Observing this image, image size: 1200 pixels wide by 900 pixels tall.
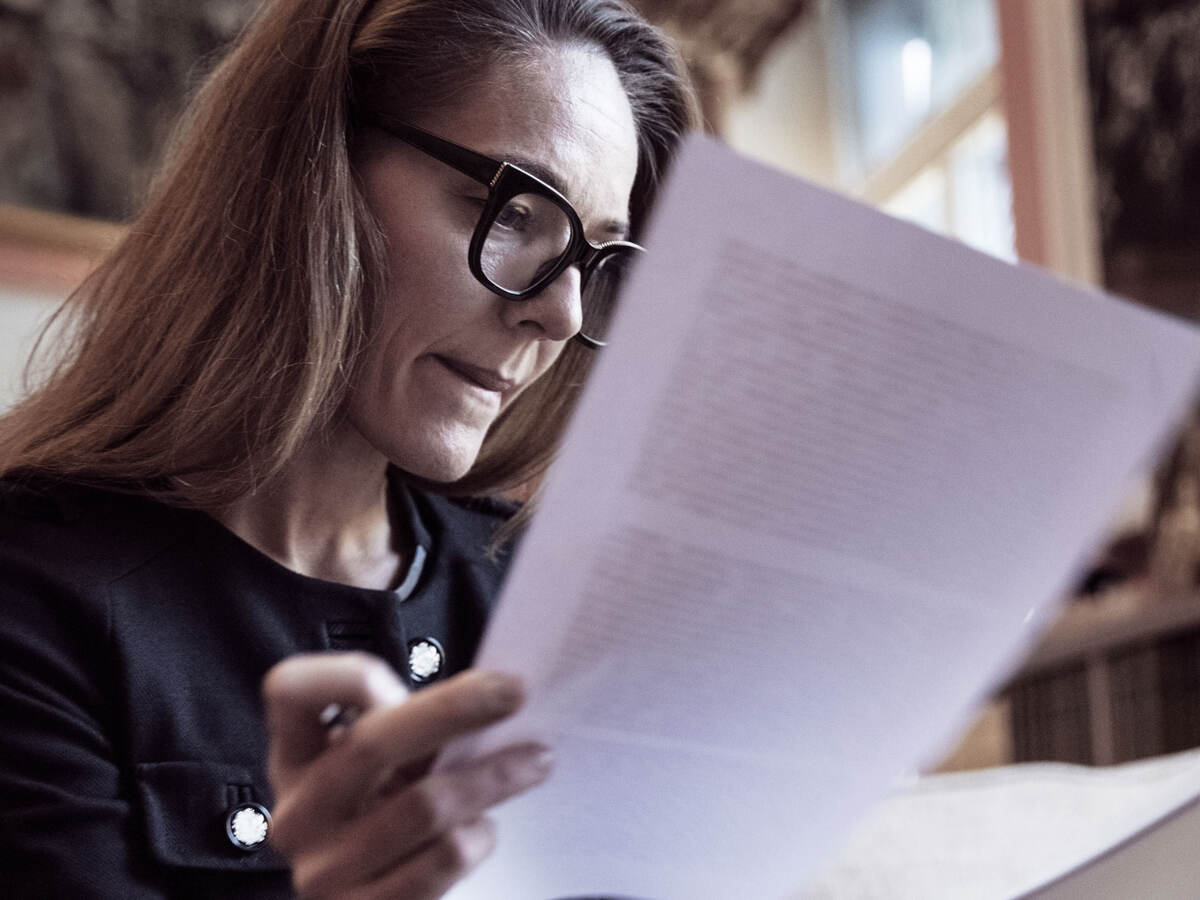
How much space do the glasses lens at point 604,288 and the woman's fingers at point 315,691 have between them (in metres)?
0.44

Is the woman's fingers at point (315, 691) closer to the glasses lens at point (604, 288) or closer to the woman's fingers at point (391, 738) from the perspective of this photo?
the woman's fingers at point (391, 738)

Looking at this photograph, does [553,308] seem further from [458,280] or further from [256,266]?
[256,266]

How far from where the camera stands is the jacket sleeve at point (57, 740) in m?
0.72

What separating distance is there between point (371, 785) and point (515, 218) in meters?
0.45

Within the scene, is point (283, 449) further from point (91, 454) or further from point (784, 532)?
point (784, 532)

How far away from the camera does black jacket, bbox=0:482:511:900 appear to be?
738 millimetres

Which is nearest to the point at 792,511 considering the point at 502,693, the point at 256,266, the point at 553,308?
the point at 502,693

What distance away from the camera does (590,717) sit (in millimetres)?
532

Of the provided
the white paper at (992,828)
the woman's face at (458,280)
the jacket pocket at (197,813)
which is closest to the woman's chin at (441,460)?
the woman's face at (458,280)

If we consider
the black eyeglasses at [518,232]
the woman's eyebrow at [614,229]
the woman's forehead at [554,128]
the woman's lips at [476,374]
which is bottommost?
the woman's lips at [476,374]

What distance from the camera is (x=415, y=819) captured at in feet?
1.66

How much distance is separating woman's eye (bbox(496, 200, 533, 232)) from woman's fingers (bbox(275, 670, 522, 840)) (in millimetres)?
424

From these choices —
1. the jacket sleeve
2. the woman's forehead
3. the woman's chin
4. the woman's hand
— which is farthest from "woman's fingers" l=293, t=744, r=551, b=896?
the woman's forehead

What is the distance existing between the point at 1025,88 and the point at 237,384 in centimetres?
339
